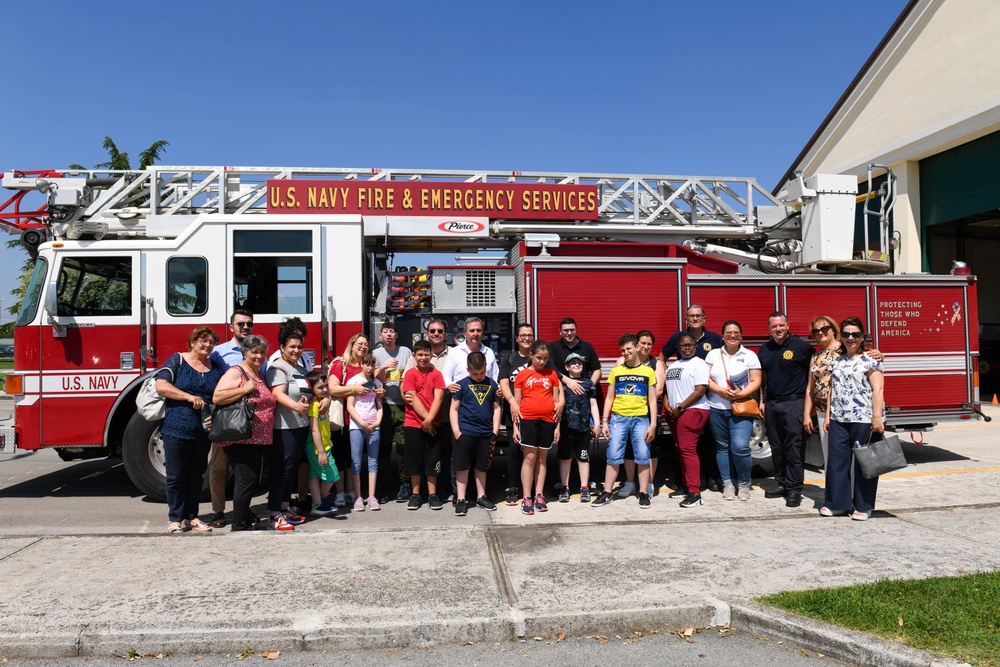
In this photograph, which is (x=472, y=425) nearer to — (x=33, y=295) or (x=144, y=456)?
(x=144, y=456)

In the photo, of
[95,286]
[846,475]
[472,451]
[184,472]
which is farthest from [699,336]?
[95,286]

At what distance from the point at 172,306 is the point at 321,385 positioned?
2019 mm

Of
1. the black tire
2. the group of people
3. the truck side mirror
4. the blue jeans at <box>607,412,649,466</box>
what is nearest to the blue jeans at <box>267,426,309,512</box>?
the group of people

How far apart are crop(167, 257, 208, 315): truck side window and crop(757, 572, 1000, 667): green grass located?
5646mm

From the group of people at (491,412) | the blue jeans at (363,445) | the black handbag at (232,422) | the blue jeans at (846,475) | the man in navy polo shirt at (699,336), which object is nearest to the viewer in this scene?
the black handbag at (232,422)

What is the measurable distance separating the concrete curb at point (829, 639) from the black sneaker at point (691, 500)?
2.41 metres

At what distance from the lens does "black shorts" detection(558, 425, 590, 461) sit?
20.9 feet

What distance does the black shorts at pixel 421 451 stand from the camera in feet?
20.4

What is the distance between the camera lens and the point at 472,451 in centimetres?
613

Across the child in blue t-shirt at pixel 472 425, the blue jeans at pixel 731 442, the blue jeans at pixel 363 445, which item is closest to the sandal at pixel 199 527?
the blue jeans at pixel 363 445

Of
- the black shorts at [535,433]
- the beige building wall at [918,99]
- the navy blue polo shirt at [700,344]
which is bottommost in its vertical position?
the black shorts at [535,433]

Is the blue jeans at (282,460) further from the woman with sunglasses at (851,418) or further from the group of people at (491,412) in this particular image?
the woman with sunglasses at (851,418)

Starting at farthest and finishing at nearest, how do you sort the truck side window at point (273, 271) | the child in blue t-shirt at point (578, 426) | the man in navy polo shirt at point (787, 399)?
the truck side window at point (273, 271), the man in navy polo shirt at point (787, 399), the child in blue t-shirt at point (578, 426)

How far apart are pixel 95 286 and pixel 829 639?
6849 millimetres
